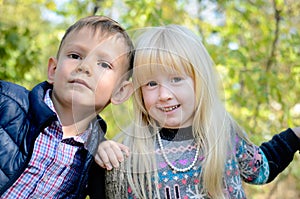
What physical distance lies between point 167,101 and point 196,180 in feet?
0.89

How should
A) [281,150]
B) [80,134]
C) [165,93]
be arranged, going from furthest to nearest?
1. [281,150]
2. [80,134]
3. [165,93]

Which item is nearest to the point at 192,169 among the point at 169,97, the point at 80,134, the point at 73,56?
the point at 169,97

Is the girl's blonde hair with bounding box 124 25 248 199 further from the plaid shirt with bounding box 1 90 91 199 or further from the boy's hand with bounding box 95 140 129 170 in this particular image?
the plaid shirt with bounding box 1 90 91 199

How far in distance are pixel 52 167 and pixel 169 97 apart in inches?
17.5

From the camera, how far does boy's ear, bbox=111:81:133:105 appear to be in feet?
5.16

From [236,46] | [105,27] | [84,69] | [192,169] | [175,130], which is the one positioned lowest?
[192,169]

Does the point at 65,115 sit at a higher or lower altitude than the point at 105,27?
lower

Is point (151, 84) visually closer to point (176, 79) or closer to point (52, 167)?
point (176, 79)

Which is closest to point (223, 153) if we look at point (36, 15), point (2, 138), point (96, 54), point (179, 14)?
point (96, 54)

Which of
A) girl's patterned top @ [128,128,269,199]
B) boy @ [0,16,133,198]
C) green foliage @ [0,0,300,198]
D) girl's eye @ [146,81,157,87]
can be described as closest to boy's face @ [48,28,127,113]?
boy @ [0,16,133,198]

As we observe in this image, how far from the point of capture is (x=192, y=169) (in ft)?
5.08

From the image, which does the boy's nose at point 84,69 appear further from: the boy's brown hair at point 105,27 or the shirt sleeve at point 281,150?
the shirt sleeve at point 281,150

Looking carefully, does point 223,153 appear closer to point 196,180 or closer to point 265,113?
point 196,180

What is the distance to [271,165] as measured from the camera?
1742mm
